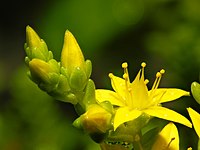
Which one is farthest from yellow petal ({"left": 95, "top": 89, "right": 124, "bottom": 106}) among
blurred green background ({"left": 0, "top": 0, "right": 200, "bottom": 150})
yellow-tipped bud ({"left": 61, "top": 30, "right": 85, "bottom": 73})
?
blurred green background ({"left": 0, "top": 0, "right": 200, "bottom": 150})

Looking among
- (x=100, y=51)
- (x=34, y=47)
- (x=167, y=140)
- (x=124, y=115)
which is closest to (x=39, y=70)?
(x=34, y=47)

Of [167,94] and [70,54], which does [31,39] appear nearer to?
[70,54]

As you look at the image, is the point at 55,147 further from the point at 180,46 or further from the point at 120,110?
the point at 120,110

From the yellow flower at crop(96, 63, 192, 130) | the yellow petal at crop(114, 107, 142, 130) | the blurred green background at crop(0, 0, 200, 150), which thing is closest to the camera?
the yellow petal at crop(114, 107, 142, 130)

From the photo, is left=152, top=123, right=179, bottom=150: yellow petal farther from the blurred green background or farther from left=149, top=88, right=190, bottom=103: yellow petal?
the blurred green background

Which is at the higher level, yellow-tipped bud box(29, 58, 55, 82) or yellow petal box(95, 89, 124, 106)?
yellow-tipped bud box(29, 58, 55, 82)

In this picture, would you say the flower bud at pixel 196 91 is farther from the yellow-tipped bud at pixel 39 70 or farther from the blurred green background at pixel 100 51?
the blurred green background at pixel 100 51
